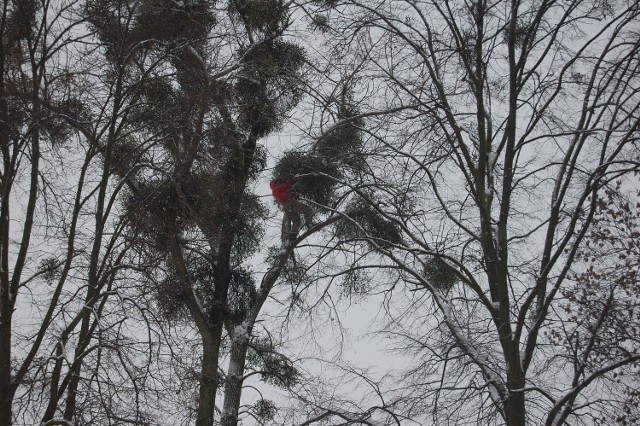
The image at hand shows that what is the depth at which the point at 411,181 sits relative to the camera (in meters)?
8.91

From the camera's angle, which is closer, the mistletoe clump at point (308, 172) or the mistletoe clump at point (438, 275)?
the mistletoe clump at point (438, 275)

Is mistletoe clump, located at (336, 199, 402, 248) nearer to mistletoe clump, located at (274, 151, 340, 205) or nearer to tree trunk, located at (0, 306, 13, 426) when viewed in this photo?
mistletoe clump, located at (274, 151, 340, 205)

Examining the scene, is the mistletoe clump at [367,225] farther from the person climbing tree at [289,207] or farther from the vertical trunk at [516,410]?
the vertical trunk at [516,410]

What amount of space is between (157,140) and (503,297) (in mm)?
3912

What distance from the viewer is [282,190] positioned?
32.1 feet

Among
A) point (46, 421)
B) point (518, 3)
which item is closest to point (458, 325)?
point (518, 3)

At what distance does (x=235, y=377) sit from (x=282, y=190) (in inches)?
94.3

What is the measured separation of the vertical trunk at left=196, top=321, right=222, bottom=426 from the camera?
9.44 metres

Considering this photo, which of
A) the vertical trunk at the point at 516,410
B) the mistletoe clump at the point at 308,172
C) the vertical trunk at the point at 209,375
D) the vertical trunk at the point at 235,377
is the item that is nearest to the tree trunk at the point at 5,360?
the vertical trunk at the point at 209,375

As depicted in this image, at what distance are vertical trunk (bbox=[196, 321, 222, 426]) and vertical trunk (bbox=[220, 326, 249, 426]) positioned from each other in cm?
17

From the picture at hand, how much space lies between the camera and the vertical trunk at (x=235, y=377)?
9422 mm

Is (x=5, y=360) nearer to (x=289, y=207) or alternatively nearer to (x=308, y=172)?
(x=289, y=207)

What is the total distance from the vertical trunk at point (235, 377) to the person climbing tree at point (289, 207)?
148 cm

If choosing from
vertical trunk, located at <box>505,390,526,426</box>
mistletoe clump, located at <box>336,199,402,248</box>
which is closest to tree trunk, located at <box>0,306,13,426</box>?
mistletoe clump, located at <box>336,199,402,248</box>
